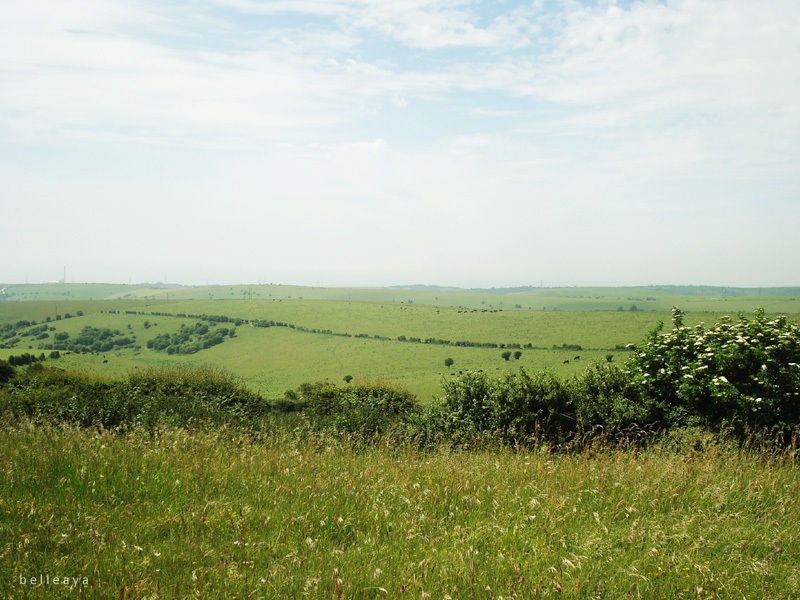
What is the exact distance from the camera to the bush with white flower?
11.0 m

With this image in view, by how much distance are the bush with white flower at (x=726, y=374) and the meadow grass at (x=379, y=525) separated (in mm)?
4058

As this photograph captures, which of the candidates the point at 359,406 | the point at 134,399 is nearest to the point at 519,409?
the point at 359,406

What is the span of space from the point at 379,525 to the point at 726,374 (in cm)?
952

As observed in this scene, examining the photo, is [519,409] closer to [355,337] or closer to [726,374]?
[726,374]

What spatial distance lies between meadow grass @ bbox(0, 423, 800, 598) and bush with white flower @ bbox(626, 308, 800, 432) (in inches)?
160

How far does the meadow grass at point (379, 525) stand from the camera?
3.93 metres

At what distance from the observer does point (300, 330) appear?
306ft

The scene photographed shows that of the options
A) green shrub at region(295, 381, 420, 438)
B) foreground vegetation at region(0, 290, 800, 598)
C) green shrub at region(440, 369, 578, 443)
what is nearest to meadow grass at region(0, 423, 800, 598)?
foreground vegetation at region(0, 290, 800, 598)

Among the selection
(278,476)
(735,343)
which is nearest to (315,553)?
(278,476)

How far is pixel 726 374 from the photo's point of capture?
11.5 metres

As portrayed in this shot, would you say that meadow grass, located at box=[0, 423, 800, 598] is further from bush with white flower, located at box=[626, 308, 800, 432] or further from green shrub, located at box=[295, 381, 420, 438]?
green shrub, located at box=[295, 381, 420, 438]

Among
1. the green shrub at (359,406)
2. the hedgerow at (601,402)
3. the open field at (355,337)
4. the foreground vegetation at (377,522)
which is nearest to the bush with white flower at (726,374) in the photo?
the hedgerow at (601,402)

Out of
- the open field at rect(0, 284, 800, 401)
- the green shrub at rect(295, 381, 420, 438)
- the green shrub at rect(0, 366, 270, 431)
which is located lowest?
the open field at rect(0, 284, 800, 401)

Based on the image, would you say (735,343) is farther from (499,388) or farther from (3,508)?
(3,508)
